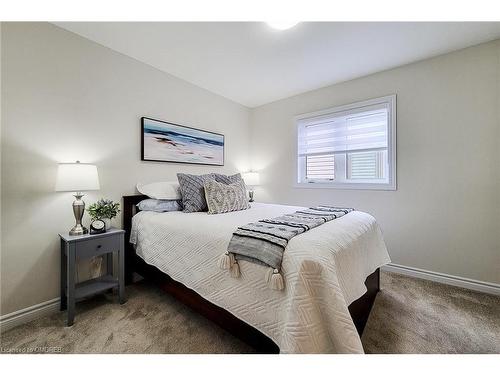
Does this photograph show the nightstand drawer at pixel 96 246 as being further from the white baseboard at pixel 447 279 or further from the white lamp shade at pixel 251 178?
the white baseboard at pixel 447 279

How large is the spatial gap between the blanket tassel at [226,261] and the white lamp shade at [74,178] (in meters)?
1.28

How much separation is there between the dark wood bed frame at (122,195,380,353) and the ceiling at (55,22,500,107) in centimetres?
154

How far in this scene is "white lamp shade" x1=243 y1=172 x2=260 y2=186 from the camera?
3.52 m

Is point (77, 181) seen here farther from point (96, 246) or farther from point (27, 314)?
point (27, 314)

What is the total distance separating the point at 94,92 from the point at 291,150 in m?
2.58

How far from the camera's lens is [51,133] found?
5.75ft

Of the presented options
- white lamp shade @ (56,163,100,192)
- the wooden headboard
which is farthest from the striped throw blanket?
the wooden headboard

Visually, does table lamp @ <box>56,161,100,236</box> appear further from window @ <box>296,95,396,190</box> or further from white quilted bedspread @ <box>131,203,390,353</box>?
window @ <box>296,95,396,190</box>

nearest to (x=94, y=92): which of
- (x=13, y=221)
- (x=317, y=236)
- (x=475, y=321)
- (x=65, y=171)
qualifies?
(x=65, y=171)

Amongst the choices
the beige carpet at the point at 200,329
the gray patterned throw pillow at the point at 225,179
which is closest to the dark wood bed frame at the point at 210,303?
the beige carpet at the point at 200,329

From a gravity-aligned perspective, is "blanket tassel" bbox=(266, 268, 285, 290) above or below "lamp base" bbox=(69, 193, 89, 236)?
below

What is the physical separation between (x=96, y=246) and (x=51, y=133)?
3.33ft

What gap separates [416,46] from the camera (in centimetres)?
208

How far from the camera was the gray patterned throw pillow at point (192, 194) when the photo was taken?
2133mm
